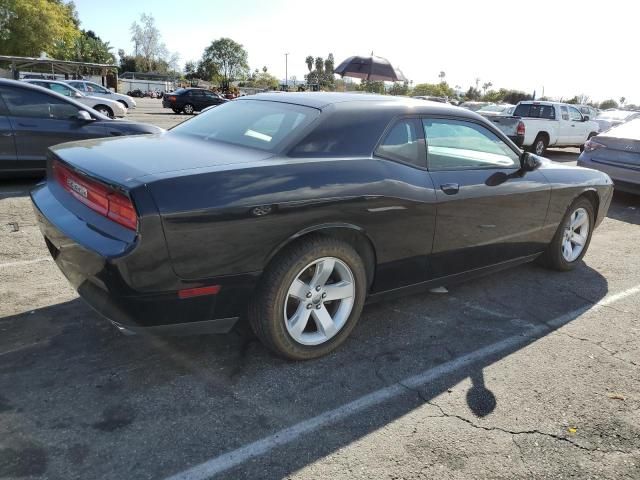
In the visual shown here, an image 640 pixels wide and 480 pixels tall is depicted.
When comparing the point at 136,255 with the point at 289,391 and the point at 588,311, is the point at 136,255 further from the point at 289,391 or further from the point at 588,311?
the point at 588,311

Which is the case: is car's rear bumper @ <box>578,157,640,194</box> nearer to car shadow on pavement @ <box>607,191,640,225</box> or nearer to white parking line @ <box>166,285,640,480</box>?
car shadow on pavement @ <box>607,191,640,225</box>

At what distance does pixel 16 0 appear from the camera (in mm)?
50531

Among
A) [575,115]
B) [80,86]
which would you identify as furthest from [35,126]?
[80,86]

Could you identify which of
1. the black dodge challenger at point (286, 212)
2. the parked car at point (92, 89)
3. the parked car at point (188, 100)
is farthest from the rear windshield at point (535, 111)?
the parked car at point (188, 100)

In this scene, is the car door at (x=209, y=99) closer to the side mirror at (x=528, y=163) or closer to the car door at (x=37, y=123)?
the car door at (x=37, y=123)

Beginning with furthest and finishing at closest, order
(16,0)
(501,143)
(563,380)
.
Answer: (16,0) < (501,143) < (563,380)

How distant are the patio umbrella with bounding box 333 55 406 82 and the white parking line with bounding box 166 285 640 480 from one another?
1593 cm

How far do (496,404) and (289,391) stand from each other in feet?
3.75

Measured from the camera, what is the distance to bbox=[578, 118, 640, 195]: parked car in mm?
8242

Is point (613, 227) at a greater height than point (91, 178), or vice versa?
point (91, 178)

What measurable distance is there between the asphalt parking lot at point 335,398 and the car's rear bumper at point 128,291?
42 centimetres

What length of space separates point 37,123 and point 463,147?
5916 mm

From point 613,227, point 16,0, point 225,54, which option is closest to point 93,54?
point 16,0

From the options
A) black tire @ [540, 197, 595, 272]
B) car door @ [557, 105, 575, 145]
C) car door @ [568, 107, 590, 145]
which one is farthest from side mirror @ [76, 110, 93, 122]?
car door @ [568, 107, 590, 145]
